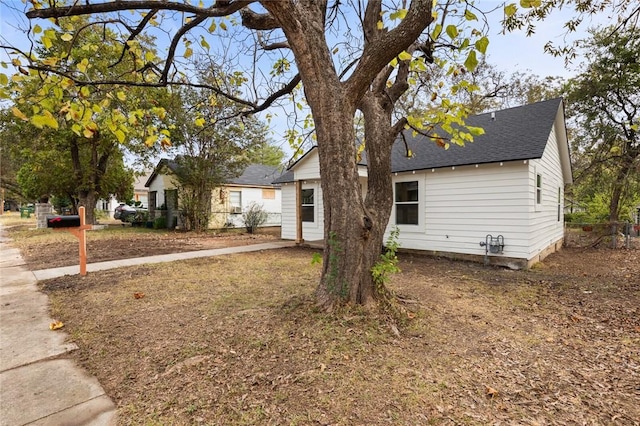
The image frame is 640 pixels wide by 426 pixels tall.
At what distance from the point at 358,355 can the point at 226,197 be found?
56.9 ft

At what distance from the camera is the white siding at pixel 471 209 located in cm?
747

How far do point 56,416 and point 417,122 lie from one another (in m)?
4.48

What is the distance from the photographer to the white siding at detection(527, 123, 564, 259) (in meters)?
7.60

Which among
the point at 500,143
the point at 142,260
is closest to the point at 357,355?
the point at 142,260

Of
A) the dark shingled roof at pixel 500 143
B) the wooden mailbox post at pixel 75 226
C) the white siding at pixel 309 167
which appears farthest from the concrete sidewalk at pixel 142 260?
the dark shingled roof at pixel 500 143

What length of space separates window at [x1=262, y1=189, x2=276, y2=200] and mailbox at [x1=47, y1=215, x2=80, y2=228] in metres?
14.9

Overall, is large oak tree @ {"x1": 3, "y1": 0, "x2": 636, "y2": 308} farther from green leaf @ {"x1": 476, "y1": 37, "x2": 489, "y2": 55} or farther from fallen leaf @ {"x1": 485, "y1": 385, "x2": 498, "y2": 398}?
fallen leaf @ {"x1": 485, "y1": 385, "x2": 498, "y2": 398}

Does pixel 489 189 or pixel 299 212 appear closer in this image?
pixel 489 189

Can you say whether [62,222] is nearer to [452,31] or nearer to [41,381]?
[41,381]

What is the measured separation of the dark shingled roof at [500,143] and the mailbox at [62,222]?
204 inches

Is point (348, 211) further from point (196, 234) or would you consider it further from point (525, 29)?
point (196, 234)

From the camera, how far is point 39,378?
2736 mm

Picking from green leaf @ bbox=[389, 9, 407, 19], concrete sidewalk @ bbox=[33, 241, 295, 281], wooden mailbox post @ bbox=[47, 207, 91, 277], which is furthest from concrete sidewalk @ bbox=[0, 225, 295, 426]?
green leaf @ bbox=[389, 9, 407, 19]

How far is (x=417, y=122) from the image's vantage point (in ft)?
13.3
